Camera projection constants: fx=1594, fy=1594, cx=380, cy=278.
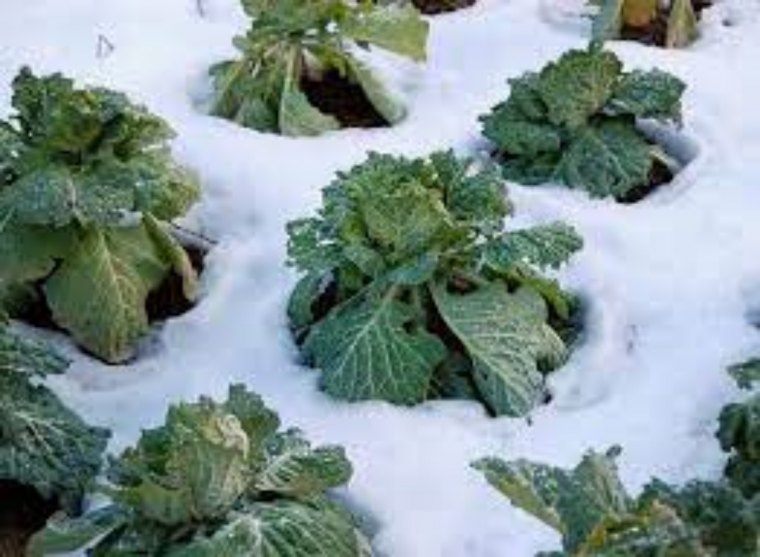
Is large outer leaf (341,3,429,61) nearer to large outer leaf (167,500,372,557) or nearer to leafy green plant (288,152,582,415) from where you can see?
leafy green plant (288,152,582,415)

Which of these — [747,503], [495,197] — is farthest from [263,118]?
[747,503]

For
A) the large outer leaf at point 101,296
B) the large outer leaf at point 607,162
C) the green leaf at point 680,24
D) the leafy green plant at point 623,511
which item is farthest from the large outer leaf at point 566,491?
the green leaf at point 680,24

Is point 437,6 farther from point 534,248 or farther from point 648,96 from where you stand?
point 534,248

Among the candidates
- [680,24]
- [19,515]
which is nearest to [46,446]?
[19,515]

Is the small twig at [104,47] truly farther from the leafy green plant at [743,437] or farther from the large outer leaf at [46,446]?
the leafy green plant at [743,437]

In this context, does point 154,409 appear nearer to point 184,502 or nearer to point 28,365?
point 28,365

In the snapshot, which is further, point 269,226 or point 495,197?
point 269,226

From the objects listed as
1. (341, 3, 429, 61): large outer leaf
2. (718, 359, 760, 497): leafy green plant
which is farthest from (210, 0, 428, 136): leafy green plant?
(718, 359, 760, 497): leafy green plant
